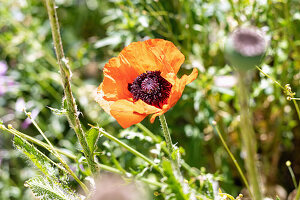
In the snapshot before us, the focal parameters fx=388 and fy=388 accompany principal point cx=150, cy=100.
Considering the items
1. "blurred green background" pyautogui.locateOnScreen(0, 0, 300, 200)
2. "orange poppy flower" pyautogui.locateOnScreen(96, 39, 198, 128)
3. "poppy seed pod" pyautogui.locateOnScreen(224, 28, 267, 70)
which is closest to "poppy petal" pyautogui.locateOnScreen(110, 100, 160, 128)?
"orange poppy flower" pyautogui.locateOnScreen(96, 39, 198, 128)

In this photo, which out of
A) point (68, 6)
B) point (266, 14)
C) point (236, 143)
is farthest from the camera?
point (68, 6)

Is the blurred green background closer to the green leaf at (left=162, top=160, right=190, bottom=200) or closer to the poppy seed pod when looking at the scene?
the green leaf at (left=162, top=160, right=190, bottom=200)

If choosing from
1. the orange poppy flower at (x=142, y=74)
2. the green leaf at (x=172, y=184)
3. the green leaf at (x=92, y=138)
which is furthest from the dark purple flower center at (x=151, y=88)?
the green leaf at (x=172, y=184)

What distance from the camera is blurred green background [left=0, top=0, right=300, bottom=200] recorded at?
1219 millimetres

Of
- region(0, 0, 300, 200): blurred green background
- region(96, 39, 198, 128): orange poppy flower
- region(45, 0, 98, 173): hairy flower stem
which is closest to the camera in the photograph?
region(45, 0, 98, 173): hairy flower stem

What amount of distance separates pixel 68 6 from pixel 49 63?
0.41 metres

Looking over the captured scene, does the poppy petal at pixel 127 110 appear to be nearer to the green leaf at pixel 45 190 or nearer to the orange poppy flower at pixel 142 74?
the orange poppy flower at pixel 142 74

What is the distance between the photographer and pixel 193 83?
122cm

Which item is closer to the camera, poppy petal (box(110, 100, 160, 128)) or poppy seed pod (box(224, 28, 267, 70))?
poppy seed pod (box(224, 28, 267, 70))

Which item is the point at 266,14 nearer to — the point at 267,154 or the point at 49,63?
the point at 267,154

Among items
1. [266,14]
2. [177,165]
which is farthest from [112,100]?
[266,14]

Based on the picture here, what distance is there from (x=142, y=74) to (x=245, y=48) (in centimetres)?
41

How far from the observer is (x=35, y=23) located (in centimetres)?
165

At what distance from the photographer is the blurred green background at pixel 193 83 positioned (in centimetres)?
122
